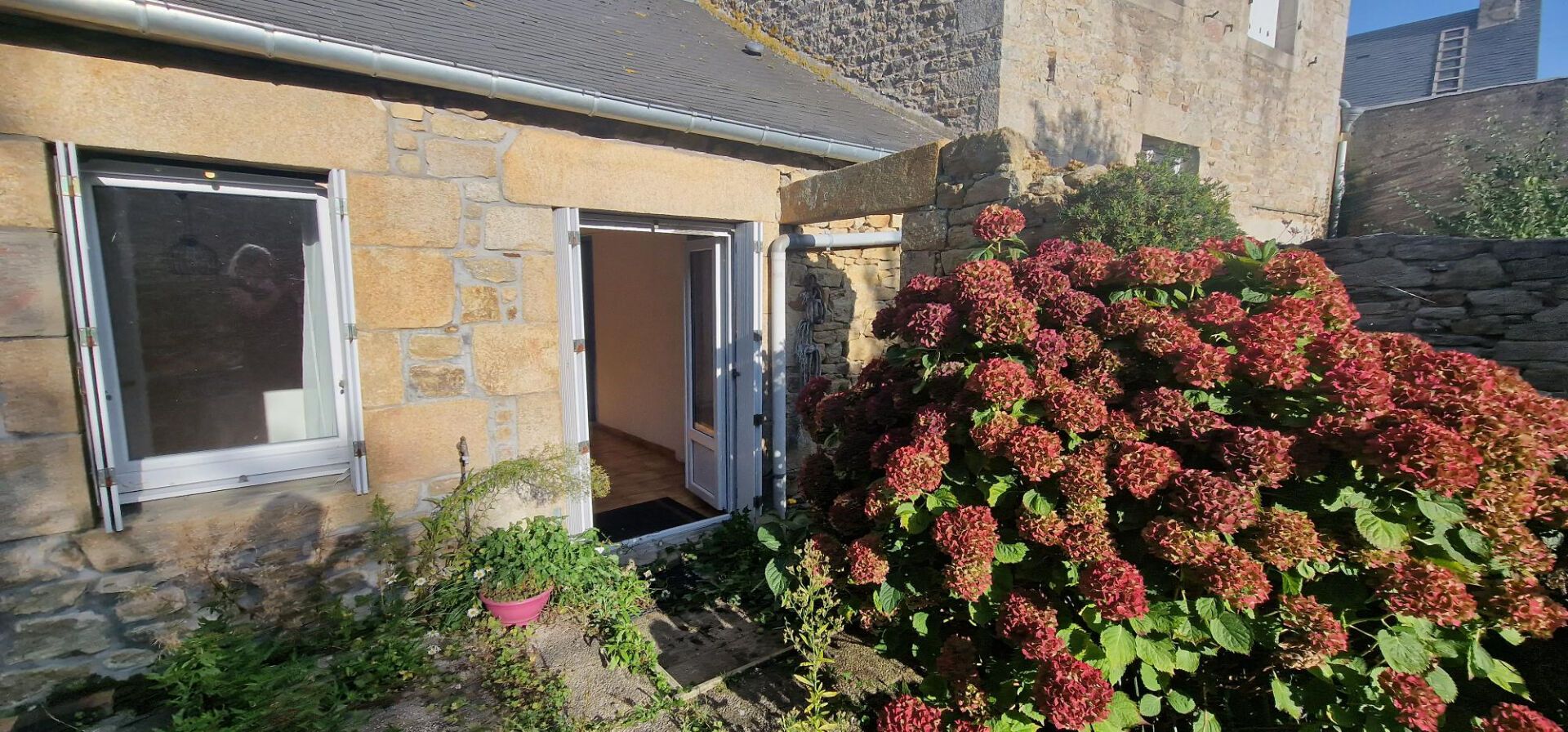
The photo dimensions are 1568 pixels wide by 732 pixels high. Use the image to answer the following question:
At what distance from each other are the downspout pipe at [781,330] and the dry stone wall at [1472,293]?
274 cm

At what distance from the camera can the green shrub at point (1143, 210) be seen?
3.36 m

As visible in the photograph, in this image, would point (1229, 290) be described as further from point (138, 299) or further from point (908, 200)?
point (138, 299)

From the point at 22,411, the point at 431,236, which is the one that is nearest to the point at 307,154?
the point at 431,236

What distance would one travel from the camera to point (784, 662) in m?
2.75

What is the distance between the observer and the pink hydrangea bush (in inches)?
60.9

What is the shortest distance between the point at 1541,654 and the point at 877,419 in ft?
6.54

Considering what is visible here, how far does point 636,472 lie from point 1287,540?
199 inches

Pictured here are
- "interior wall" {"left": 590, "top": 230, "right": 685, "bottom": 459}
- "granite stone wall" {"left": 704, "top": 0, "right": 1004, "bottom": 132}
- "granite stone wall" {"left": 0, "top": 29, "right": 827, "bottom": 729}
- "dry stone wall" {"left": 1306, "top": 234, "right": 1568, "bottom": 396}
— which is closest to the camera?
"granite stone wall" {"left": 0, "top": 29, "right": 827, "bottom": 729}

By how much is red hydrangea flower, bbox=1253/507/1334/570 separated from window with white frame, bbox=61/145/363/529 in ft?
11.1

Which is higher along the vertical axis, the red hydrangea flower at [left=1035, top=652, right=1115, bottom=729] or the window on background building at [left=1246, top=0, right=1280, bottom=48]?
the window on background building at [left=1246, top=0, right=1280, bottom=48]

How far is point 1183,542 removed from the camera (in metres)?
1.59

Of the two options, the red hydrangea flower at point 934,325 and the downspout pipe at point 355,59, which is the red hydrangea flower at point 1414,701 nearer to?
the red hydrangea flower at point 934,325

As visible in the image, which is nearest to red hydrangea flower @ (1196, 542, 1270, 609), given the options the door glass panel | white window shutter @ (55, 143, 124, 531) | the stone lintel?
the stone lintel

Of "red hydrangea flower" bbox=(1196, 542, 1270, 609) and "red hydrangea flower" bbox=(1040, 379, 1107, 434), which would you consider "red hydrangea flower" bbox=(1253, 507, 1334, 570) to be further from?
"red hydrangea flower" bbox=(1040, 379, 1107, 434)
